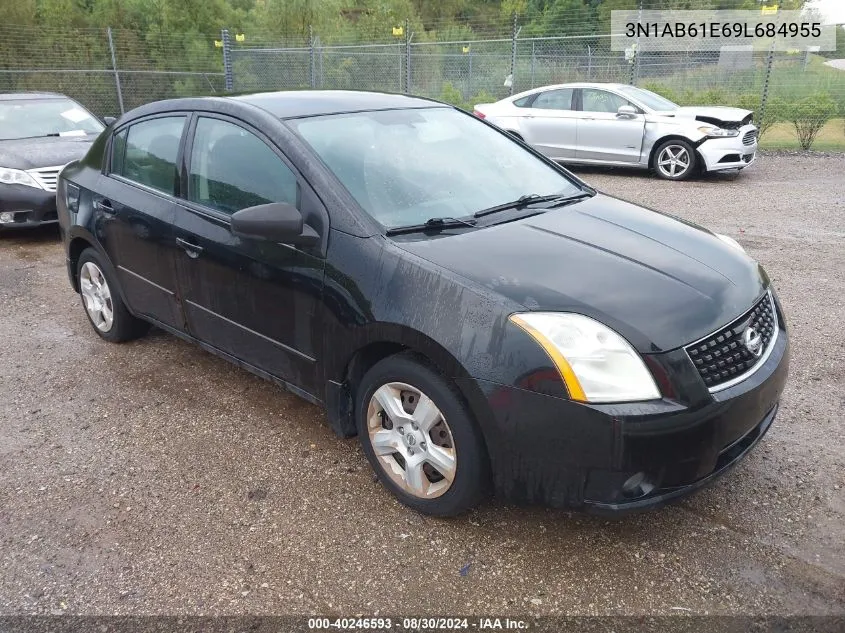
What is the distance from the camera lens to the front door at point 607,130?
10828 mm

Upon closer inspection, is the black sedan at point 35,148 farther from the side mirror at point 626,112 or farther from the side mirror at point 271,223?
the side mirror at point 626,112

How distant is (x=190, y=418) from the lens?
3.69 m

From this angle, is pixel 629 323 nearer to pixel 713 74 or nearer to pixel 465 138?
pixel 465 138

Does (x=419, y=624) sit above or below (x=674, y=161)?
below

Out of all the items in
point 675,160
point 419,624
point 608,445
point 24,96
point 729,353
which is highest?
point 24,96

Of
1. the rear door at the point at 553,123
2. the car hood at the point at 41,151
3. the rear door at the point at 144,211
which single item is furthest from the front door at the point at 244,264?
the rear door at the point at 553,123

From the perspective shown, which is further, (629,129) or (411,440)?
A: (629,129)

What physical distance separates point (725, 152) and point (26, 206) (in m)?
9.25

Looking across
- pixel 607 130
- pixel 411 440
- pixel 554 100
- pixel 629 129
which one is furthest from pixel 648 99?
pixel 411 440

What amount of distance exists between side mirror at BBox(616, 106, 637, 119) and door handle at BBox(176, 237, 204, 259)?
29.3 ft

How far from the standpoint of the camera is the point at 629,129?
1084cm

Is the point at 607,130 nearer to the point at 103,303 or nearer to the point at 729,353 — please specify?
the point at 103,303

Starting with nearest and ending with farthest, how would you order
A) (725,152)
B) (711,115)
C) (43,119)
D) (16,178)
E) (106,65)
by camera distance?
(16,178), (43,119), (725,152), (711,115), (106,65)

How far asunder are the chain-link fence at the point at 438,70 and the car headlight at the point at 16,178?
24.0ft
